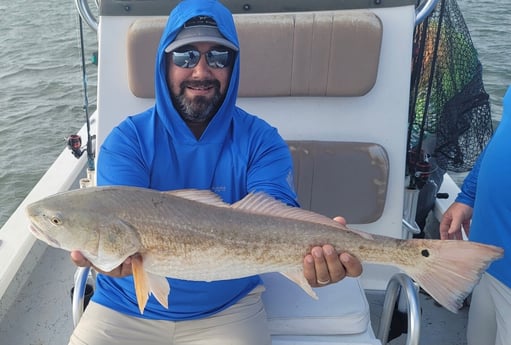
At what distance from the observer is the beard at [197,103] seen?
8.56 ft

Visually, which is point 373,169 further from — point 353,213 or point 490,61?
point 490,61

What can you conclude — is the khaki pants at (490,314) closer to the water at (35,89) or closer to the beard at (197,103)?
the beard at (197,103)

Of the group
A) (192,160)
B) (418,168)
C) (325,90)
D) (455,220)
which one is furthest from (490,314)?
(192,160)

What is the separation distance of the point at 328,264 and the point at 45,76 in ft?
29.3

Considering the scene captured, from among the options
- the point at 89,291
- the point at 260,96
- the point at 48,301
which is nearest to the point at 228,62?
the point at 260,96

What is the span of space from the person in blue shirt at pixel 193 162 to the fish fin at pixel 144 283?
0.42m

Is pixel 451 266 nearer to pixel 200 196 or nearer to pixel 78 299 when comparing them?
pixel 200 196

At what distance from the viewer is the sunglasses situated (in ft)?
8.39

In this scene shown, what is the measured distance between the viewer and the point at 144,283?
199cm

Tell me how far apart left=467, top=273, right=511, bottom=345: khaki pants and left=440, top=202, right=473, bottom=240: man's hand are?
253 mm

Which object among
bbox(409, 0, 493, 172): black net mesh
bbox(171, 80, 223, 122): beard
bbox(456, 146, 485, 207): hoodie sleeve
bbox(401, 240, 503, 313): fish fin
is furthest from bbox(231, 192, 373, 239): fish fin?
bbox(409, 0, 493, 172): black net mesh

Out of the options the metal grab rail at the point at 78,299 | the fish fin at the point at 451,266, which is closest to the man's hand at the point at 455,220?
the fish fin at the point at 451,266

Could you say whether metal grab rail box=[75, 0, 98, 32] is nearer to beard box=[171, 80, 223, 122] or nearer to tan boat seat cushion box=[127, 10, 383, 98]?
tan boat seat cushion box=[127, 10, 383, 98]

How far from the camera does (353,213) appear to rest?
138 inches
